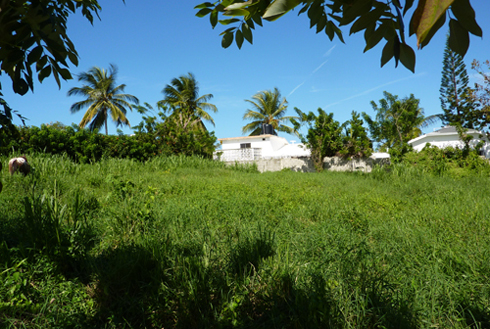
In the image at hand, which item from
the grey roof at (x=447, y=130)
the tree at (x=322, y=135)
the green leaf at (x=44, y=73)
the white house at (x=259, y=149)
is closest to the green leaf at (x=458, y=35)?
the green leaf at (x=44, y=73)

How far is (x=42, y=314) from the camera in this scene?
7.04ft

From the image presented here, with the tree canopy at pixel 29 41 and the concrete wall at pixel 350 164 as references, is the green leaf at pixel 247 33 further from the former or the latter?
the concrete wall at pixel 350 164

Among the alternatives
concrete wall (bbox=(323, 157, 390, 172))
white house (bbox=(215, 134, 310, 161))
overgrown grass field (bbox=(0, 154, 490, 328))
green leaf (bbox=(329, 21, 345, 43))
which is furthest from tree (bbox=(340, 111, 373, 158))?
green leaf (bbox=(329, 21, 345, 43))

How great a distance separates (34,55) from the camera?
4.57 feet

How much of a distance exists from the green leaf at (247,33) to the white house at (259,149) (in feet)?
65.3

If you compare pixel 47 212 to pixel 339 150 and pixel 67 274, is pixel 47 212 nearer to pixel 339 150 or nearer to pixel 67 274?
pixel 67 274

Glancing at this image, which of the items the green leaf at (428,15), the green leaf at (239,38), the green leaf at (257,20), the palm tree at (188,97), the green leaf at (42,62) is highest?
the palm tree at (188,97)

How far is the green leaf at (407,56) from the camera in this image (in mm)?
905

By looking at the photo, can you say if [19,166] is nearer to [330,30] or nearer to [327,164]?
[330,30]

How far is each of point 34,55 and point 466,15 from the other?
1.74 m

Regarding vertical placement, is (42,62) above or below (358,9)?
above

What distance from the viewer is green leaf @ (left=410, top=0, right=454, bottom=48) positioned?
1.78 feet

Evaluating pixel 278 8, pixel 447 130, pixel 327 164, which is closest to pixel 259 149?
pixel 327 164

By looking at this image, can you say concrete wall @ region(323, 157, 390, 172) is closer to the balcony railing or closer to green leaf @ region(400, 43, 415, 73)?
the balcony railing
